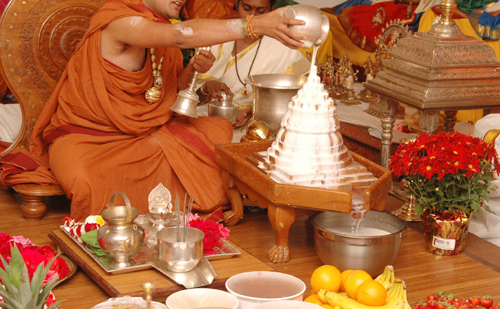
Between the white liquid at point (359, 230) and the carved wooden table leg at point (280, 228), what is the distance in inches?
8.1

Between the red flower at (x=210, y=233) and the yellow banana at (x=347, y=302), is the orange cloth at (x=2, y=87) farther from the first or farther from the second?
the yellow banana at (x=347, y=302)

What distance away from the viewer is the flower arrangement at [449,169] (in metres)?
3.02

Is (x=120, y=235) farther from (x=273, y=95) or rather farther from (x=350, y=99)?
(x=350, y=99)

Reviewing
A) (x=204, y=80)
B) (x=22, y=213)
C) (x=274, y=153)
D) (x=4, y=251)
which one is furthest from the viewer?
(x=204, y=80)

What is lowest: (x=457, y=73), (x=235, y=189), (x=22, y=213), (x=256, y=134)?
(x=22, y=213)

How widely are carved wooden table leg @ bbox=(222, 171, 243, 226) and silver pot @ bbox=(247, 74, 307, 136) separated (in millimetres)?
585

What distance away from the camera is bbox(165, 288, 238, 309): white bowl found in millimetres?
1991

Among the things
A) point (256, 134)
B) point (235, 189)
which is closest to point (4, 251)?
point (235, 189)

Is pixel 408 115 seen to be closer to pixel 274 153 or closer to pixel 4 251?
pixel 274 153

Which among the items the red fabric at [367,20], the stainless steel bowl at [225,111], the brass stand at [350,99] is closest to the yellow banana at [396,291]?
the stainless steel bowl at [225,111]

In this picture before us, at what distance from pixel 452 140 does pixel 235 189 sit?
1123mm

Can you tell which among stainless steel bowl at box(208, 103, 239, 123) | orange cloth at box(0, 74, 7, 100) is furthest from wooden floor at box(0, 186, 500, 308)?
orange cloth at box(0, 74, 7, 100)

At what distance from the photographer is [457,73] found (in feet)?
11.1

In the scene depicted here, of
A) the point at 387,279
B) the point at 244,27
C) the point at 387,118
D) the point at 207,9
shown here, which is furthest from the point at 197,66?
Result: the point at 207,9
